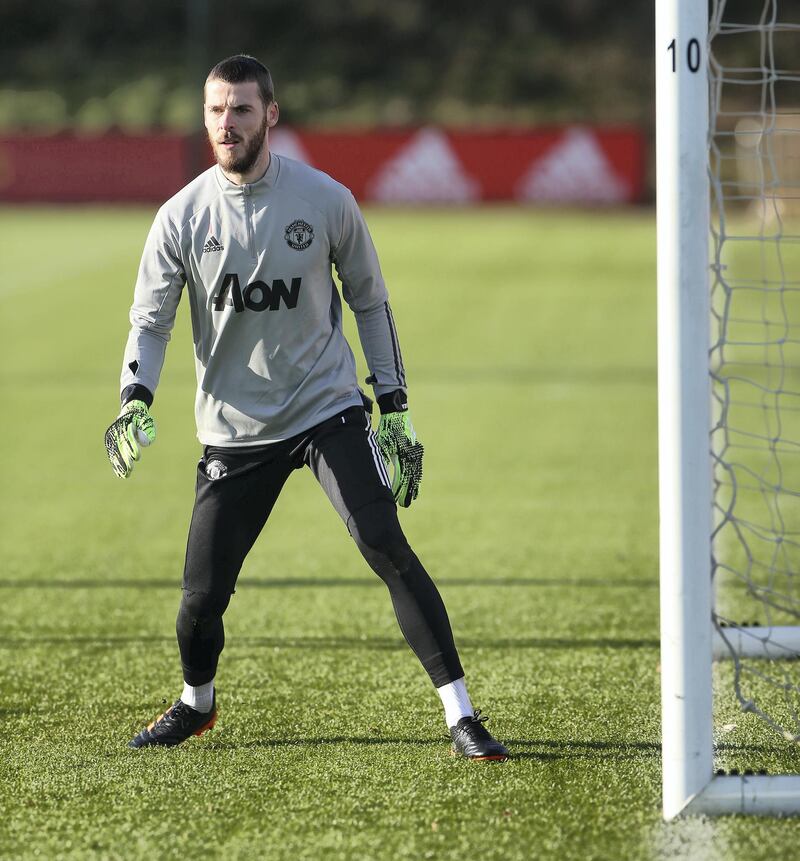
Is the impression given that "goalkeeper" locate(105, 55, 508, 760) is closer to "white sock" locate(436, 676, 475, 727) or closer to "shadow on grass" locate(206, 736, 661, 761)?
"white sock" locate(436, 676, 475, 727)

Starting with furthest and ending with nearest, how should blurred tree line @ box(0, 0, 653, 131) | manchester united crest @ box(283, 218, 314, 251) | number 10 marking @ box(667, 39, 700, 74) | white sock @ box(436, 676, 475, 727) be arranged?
blurred tree line @ box(0, 0, 653, 131) → white sock @ box(436, 676, 475, 727) → manchester united crest @ box(283, 218, 314, 251) → number 10 marking @ box(667, 39, 700, 74)

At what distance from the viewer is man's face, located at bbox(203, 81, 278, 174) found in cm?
371

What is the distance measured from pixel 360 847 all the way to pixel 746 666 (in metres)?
1.89

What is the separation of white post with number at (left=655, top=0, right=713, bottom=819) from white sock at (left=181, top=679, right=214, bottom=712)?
4.74 feet

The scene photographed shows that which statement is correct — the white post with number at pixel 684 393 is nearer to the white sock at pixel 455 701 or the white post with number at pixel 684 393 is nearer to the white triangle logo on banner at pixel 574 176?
the white sock at pixel 455 701

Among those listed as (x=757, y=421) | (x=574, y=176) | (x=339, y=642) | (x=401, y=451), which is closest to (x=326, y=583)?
(x=339, y=642)

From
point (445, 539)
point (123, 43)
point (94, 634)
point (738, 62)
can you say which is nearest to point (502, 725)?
→ point (94, 634)

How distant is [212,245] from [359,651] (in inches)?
74.0

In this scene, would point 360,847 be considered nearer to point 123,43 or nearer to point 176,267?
point 176,267

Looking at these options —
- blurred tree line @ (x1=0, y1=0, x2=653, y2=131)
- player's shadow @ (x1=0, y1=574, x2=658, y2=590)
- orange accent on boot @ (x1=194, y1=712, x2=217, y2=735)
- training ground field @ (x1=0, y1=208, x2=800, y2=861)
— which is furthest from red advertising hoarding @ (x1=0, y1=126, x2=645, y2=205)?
orange accent on boot @ (x1=194, y1=712, x2=217, y2=735)

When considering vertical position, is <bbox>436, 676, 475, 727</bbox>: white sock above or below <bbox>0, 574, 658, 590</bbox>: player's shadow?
above

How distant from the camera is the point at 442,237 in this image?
24.4 metres

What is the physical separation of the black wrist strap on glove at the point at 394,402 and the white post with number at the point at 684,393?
94 cm

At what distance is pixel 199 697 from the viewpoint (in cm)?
416
